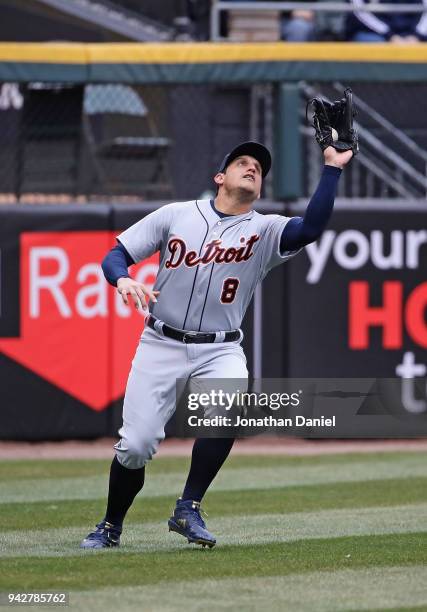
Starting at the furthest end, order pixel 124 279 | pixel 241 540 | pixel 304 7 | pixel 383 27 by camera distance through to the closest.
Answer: pixel 383 27 < pixel 304 7 < pixel 241 540 < pixel 124 279

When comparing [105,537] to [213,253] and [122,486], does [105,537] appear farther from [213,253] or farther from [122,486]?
[213,253]

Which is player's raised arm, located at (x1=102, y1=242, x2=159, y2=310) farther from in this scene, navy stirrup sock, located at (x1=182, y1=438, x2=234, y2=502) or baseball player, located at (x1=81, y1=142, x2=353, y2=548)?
navy stirrup sock, located at (x1=182, y1=438, x2=234, y2=502)

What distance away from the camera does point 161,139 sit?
1342 centimetres

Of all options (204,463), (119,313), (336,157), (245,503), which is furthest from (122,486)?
(119,313)

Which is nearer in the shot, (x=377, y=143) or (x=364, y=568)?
(x=364, y=568)

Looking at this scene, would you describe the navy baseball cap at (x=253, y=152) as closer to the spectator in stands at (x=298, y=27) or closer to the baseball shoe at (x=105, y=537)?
the baseball shoe at (x=105, y=537)

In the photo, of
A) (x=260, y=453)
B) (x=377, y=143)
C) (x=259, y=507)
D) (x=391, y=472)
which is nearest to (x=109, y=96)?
(x=377, y=143)

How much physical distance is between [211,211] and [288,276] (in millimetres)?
5220

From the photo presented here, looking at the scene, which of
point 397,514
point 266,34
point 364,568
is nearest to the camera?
point 364,568

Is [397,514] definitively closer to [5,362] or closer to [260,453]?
[260,453]

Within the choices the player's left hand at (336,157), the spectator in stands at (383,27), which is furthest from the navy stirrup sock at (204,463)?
the spectator in stands at (383,27)

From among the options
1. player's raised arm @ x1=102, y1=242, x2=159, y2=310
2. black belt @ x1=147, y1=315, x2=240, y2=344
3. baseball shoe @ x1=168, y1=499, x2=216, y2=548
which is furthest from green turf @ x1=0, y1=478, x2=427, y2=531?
player's raised arm @ x1=102, y1=242, x2=159, y2=310

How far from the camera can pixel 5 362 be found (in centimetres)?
1075

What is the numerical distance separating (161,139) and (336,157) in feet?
26.4
